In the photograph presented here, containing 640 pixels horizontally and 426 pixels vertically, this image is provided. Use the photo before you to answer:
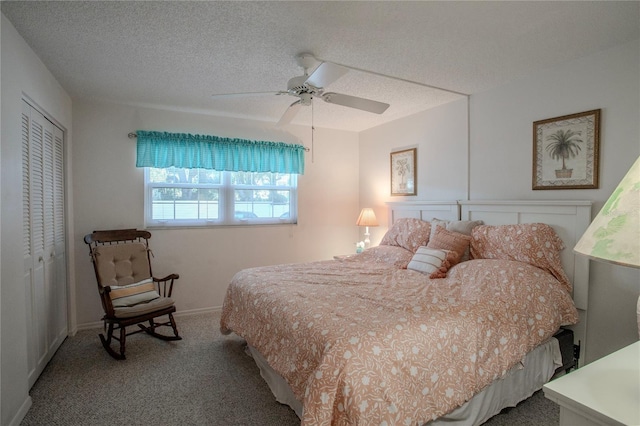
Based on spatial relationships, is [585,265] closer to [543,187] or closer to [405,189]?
[543,187]

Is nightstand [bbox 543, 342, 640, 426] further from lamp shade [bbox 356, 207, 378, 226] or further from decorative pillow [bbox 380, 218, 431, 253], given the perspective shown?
lamp shade [bbox 356, 207, 378, 226]

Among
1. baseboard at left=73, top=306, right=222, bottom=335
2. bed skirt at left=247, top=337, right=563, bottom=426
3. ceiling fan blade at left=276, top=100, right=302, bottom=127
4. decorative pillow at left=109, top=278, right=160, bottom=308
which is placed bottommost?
baseboard at left=73, top=306, right=222, bottom=335

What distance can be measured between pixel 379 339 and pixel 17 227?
228 centimetres

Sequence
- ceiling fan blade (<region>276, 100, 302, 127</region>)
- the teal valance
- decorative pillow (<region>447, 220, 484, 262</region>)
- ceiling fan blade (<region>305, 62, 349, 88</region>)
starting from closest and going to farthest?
1. ceiling fan blade (<region>305, 62, 349, 88</region>)
2. ceiling fan blade (<region>276, 100, 302, 127</region>)
3. decorative pillow (<region>447, 220, 484, 262</region>)
4. the teal valance

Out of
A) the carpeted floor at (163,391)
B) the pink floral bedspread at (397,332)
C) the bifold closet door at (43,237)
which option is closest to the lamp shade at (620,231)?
the pink floral bedspread at (397,332)

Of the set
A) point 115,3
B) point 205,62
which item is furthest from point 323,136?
point 115,3

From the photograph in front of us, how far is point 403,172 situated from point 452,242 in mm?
1510

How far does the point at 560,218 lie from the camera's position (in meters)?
2.56

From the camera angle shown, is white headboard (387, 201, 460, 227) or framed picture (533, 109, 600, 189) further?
white headboard (387, 201, 460, 227)

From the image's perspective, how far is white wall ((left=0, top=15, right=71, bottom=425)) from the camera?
1818 mm

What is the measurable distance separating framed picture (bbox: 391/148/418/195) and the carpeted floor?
251 centimetres

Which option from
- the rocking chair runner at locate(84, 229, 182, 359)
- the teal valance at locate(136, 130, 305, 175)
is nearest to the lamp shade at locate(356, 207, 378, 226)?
the teal valance at locate(136, 130, 305, 175)

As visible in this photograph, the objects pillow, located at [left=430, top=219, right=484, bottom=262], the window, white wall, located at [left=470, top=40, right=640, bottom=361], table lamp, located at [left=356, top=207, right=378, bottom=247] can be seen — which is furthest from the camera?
table lamp, located at [left=356, top=207, right=378, bottom=247]

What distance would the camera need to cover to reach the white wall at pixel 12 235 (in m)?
1.82
